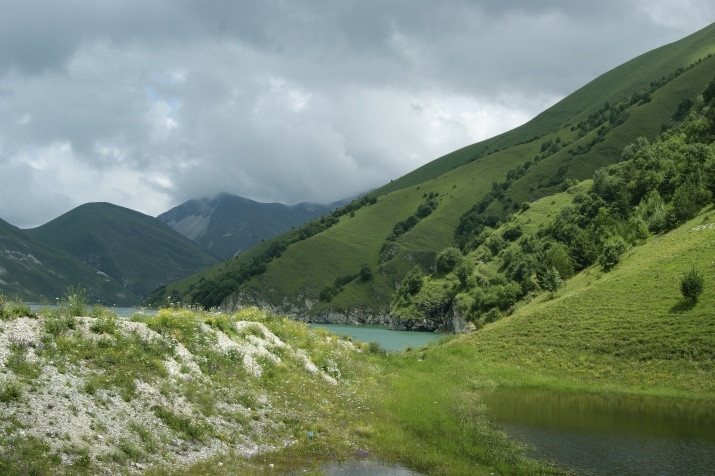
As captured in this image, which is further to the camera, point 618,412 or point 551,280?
point 551,280

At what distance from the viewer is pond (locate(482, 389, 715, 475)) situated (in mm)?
19359

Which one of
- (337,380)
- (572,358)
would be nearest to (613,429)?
(337,380)

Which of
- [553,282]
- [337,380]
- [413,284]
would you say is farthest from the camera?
[413,284]

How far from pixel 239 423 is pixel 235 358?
607 cm

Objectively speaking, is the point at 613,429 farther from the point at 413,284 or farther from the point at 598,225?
the point at 413,284

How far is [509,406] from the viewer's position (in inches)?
1273

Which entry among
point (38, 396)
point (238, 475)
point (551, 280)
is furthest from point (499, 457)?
point (551, 280)

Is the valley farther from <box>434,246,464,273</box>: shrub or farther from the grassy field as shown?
<box>434,246,464,273</box>: shrub

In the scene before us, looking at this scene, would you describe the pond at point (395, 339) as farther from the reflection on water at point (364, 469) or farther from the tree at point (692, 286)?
the reflection on water at point (364, 469)

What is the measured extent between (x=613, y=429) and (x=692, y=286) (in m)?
24.5

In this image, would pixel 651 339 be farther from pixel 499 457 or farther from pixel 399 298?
pixel 399 298

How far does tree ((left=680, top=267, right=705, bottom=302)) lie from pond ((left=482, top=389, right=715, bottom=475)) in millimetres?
13318

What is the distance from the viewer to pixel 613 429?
82.6 feet

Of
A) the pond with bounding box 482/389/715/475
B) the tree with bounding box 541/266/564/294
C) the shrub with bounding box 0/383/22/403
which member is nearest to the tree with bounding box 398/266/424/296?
the tree with bounding box 541/266/564/294
